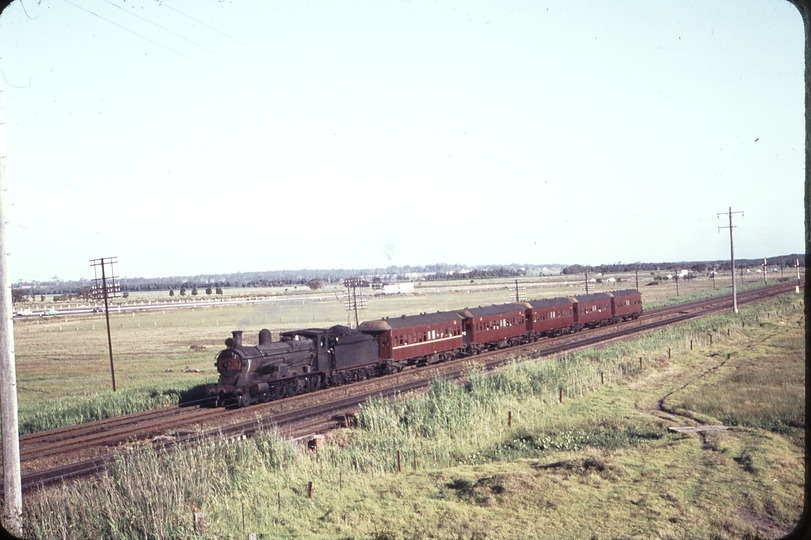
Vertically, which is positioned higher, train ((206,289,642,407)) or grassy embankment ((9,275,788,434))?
train ((206,289,642,407))

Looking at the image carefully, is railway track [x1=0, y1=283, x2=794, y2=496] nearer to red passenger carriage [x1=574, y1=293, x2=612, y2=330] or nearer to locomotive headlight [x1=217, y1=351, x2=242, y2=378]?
locomotive headlight [x1=217, y1=351, x2=242, y2=378]

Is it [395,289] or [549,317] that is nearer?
[549,317]

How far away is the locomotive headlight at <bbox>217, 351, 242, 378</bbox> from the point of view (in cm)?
2581

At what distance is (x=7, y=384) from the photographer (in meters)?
9.95

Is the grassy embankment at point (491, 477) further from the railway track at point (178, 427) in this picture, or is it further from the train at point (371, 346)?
the train at point (371, 346)

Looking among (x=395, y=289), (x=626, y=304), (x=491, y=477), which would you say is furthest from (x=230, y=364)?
(x=395, y=289)

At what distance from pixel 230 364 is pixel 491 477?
14.9 meters

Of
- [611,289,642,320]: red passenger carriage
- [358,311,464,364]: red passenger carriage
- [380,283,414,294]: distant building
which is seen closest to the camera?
[358,311,464,364]: red passenger carriage

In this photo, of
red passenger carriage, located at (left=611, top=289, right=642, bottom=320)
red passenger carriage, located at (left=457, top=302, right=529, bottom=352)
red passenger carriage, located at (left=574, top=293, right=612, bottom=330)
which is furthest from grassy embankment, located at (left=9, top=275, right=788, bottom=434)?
red passenger carriage, located at (left=611, top=289, right=642, bottom=320)

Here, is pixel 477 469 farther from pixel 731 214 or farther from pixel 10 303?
pixel 731 214

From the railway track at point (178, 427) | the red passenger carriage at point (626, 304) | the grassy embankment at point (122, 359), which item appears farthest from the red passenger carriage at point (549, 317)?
the grassy embankment at point (122, 359)

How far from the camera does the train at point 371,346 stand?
2639 cm

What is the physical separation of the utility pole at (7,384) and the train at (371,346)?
15.7m

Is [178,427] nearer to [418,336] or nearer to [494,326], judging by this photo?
[418,336]
